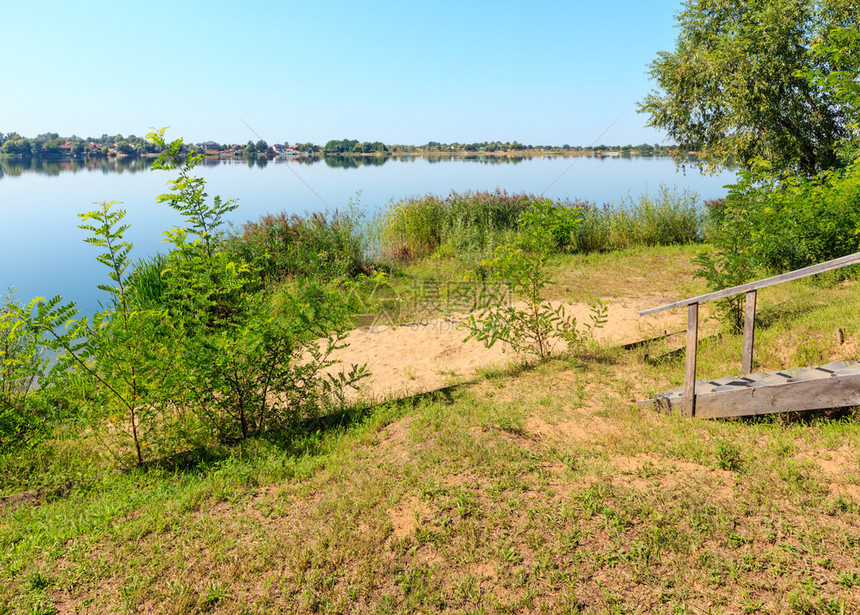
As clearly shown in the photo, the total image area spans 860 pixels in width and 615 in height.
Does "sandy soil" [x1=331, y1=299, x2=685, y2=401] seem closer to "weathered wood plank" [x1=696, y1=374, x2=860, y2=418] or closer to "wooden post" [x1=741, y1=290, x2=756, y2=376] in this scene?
"wooden post" [x1=741, y1=290, x2=756, y2=376]

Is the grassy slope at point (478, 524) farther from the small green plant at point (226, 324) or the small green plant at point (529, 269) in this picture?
the small green plant at point (529, 269)

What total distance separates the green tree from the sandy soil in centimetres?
980

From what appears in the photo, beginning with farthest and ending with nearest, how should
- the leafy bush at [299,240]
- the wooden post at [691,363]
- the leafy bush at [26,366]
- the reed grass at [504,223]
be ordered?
the reed grass at [504,223]
the leafy bush at [299,240]
the wooden post at [691,363]
the leafy bush at [26,366]

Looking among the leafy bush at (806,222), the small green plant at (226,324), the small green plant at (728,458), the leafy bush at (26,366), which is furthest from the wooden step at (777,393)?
the leafy bush at (26,366)

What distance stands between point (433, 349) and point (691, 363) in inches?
166

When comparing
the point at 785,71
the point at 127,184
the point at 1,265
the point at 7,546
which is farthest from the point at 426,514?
the point at 127,184

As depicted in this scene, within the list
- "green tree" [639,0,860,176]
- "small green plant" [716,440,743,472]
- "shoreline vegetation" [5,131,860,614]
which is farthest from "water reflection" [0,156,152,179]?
"small green plant" [716,440,743,472]

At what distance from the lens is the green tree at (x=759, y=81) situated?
15.0 meters

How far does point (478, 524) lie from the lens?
3.36 meters

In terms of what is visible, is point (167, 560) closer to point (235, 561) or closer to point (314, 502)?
point (235, 561)

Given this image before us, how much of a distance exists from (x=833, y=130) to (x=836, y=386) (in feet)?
55.5

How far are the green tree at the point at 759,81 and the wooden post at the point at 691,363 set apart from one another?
1318 cm

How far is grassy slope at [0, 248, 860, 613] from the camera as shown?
9.20 feet

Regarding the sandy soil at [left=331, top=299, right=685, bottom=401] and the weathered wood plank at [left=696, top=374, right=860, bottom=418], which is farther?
the sandy soil at [left=331, top=299, right=685, bottom=401]
